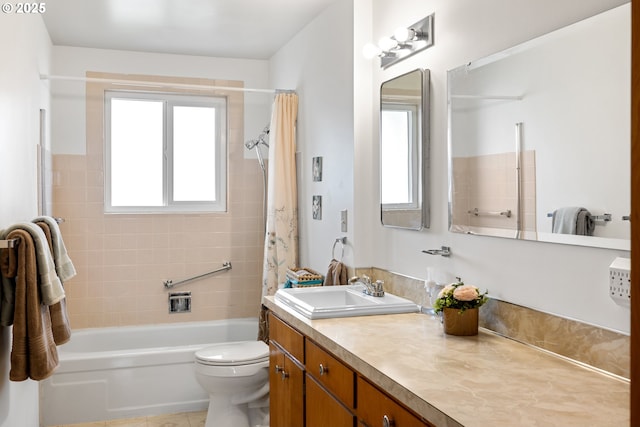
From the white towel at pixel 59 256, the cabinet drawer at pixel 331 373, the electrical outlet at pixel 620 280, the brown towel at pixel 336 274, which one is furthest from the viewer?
the brown towel at pixel 336 274

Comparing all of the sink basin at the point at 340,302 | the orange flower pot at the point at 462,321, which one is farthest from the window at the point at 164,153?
the orange flower pot at the point at 462,321

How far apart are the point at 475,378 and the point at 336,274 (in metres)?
1.80

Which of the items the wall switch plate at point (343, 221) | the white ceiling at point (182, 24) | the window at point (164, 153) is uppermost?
the white ceiling at point (182, 24)

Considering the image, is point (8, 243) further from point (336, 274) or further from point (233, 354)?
point (336, 274)

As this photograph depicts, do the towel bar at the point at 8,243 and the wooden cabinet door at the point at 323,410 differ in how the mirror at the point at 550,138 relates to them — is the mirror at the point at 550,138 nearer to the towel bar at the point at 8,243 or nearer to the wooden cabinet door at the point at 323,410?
the wooden cabinet door at the point at 323,410

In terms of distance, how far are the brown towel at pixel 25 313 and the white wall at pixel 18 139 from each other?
213 millimetres

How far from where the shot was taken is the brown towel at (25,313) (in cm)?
235

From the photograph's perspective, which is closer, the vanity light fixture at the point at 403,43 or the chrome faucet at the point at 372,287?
the vanity light fixture at the point at 403,43

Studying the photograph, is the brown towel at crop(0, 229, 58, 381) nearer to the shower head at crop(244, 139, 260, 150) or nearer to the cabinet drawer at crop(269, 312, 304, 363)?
the cabinet drawer at crop(269, 312, 304, 363)

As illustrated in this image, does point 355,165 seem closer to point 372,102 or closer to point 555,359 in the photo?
point 372,102

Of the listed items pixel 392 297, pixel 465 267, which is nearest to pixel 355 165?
pixel 392 297

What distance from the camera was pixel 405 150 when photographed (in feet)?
9.76

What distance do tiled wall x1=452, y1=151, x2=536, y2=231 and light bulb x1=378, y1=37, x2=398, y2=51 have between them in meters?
0.73

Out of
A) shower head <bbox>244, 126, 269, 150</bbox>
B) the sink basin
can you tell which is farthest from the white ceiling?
the sink basin
